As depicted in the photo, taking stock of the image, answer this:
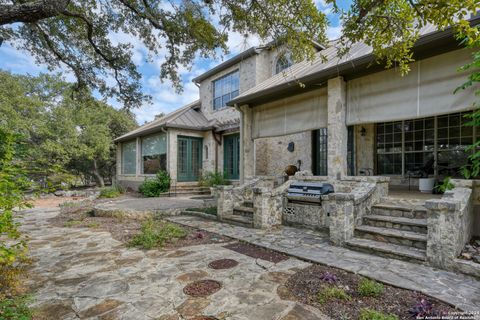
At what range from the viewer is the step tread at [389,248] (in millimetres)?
3633

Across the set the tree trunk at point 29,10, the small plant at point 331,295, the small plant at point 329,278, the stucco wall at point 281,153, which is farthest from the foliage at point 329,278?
the stucco wall at point 281,153

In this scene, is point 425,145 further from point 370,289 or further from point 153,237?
point 153,237

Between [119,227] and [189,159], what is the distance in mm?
7075

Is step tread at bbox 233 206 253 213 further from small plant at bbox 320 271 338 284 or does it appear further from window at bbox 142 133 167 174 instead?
window at bbox 142 133 167 174

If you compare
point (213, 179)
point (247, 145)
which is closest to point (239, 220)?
point (247, 145)

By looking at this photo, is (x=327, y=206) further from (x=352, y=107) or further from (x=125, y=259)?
(x=125, y=259)

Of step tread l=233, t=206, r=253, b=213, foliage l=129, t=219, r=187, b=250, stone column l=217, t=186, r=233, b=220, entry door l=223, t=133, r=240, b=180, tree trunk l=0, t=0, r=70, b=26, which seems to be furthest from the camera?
entry door l=223, t=133, r=240, b=180

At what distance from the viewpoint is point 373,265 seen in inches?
140

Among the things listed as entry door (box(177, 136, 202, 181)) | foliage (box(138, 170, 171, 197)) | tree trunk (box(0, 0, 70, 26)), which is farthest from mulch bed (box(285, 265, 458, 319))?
entry door (box(177, 136, 202, 181))

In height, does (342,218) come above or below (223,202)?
above

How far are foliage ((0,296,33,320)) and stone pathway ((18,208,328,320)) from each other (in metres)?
0.14

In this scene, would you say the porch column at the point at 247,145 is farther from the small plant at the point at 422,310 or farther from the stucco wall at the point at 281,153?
the small plant at the point at 422,310

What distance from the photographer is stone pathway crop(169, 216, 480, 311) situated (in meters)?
2.76

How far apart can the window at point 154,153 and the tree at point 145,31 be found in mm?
4594
